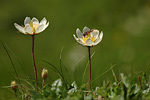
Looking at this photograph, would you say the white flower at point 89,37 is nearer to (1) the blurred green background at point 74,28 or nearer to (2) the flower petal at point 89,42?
(2) the flower petal at point 89,42

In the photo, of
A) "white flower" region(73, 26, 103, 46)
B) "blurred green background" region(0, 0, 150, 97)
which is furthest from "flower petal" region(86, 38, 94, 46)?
"blurred green background" region(0, 0, 150, 97)

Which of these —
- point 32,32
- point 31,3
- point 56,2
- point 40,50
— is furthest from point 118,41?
point 32,32

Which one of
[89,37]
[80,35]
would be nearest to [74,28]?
[80,35]

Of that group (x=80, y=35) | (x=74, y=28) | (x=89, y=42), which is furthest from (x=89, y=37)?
(x=74, y=28)

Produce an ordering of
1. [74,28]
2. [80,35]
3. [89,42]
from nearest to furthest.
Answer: [89,42]
[80,35]
[74,28]

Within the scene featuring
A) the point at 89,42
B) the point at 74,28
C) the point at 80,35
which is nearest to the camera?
the point at 89,42

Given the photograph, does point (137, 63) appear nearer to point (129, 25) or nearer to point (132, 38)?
point (132, 38)

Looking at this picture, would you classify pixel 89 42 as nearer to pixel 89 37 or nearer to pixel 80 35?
pixel 89 37

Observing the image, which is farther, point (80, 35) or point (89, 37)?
point (80, 35)

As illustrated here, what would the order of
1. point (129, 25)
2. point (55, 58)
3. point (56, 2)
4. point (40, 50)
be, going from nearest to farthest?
point (55, 58) < point (40, 50) < point (129, 25) < point (56, 2)
